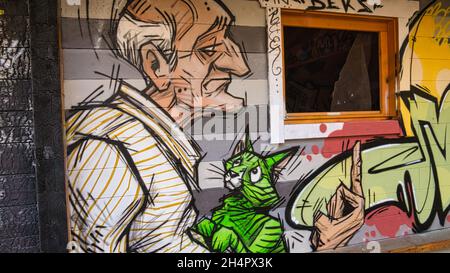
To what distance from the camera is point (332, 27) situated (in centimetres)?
427

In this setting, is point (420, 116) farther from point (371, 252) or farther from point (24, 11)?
point (24, 11)

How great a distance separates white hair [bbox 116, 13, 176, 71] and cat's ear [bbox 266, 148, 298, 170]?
52.6 inches

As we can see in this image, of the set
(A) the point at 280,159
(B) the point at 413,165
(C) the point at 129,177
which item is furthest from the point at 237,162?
(B) the point at 413,165

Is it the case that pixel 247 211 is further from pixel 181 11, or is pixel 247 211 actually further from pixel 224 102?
pixel 181 11

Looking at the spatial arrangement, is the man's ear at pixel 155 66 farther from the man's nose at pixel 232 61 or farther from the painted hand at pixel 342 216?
the painted hand at pixel 342 216

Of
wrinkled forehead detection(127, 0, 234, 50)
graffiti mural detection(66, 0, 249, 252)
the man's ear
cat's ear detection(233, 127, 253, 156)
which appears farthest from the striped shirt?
wrinkled forehead detection(127, 0, 234, 50)

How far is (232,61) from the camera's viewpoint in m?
3.89

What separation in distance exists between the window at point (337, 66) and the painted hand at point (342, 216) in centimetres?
54

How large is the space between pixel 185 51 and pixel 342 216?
236 centimetres

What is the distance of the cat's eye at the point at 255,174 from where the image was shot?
397 cm

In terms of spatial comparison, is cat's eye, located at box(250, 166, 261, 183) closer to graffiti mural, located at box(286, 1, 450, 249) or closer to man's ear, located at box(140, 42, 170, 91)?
graffiti mural, located at box(286, 1, 450, 249)

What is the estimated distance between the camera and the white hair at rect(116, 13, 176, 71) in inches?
140

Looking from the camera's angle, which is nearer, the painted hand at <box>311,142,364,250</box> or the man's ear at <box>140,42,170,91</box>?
the man's ear at <box>140,42,170,91</box>

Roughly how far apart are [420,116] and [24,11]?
13.4 ft
